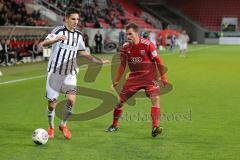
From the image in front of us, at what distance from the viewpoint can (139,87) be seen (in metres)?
9.30

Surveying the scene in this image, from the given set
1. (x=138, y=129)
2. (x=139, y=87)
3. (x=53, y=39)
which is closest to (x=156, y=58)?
(x=139, y=87)

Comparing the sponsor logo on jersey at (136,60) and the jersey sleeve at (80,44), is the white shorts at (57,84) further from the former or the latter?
the sponsor logo on jersey at (136,60)

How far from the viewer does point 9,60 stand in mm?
27531

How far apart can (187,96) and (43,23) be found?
19791 millimetres

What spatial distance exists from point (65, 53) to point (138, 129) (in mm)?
2298

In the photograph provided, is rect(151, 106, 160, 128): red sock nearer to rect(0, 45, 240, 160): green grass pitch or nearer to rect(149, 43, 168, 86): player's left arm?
rect(0, 45, 240, 160): green grass pitch

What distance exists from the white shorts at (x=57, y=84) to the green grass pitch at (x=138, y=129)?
0.82 m

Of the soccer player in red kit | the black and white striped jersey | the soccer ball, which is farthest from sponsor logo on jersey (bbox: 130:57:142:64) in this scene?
the soccer ball

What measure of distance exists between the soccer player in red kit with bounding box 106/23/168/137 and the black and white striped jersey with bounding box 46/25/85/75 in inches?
37.1

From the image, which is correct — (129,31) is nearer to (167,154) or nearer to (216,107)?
(167,154)

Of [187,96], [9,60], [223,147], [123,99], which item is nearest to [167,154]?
[223,147]

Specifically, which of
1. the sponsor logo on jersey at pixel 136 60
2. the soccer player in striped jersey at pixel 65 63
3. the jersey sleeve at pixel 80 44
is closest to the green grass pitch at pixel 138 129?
the soccer player in striped jersey at pixel 65 63

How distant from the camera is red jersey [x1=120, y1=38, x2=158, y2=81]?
8.95 meters

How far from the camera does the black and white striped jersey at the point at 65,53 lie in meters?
8.54
